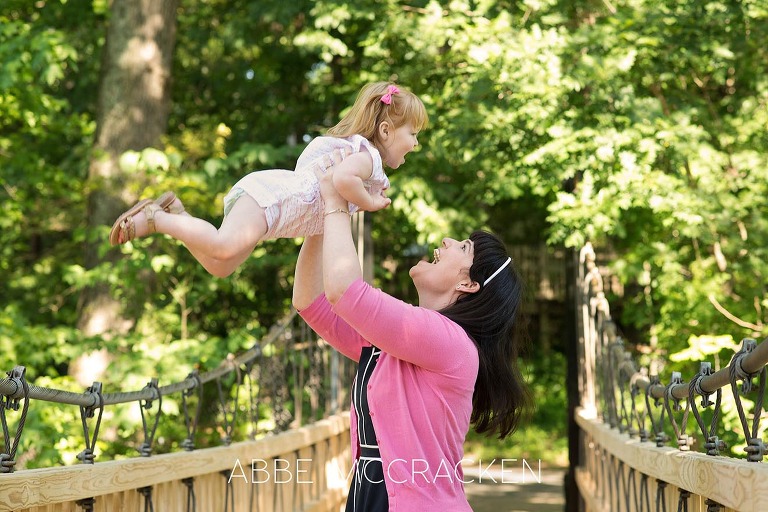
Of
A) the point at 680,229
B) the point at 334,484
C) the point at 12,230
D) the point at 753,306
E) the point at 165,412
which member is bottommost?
the point at 334,484

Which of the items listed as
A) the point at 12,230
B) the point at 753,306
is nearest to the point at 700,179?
the point at 753,306

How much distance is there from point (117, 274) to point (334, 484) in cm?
210

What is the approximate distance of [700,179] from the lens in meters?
6.23

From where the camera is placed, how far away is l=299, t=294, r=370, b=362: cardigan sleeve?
228 cm

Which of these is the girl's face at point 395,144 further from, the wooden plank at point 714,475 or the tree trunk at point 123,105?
the tree trunk at point 123,105

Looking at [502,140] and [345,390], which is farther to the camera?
[345,390]

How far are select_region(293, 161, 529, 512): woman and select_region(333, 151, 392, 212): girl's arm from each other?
20 millimetres

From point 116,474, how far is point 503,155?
468cm

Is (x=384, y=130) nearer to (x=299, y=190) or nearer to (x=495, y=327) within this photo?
(x=299, y=190)

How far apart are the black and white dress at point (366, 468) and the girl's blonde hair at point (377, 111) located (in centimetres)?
56

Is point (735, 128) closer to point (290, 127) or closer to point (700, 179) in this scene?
point (700, 179)

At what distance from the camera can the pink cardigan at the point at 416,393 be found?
72.7 inches

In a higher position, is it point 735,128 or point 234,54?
point 234,54

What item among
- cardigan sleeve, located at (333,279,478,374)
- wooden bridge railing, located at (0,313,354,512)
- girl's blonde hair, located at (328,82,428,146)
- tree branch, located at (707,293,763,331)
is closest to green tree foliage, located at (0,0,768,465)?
tree branch, located at (707,293,763,331)
